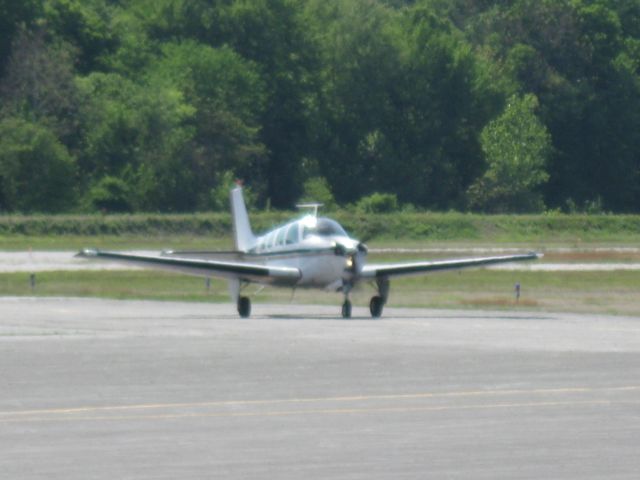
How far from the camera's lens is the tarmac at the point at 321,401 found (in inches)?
462

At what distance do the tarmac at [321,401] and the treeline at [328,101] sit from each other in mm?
59711

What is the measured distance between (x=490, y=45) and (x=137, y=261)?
8101 centimetres

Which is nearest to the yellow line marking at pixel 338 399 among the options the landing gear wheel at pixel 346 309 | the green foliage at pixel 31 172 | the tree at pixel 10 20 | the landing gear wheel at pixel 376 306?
the landing gear wheel at pixel 346 309

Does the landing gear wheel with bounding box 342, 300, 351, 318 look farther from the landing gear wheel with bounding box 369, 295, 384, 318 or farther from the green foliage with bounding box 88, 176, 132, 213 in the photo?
the green foliage with bounding box 88, 176, 132, 213

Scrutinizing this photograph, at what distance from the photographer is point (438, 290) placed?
148 feet

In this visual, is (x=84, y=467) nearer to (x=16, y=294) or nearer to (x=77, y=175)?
(x=16, y=294)

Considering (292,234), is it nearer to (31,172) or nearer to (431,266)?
(431,266)

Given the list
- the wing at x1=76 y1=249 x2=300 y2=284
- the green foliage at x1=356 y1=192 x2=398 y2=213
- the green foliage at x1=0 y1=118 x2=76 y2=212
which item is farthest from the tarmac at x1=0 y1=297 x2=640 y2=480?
the green foliage at x1=356 y1=192 x2=398 y2=213

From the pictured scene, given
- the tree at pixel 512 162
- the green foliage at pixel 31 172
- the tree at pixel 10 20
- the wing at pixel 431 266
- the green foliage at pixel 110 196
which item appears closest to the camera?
the wing at pixel 431 266

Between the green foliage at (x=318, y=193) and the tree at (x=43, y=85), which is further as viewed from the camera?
the green foliage at (x=318, y=193)

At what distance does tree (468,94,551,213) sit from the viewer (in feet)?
313

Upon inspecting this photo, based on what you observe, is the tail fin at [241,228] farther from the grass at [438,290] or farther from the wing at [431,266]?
the wing at [431,266]

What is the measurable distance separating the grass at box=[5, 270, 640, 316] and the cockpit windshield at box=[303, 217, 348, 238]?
4.10 ft

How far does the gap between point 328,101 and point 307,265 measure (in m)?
69.5
